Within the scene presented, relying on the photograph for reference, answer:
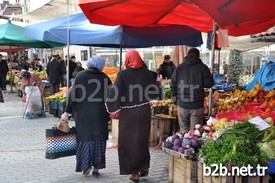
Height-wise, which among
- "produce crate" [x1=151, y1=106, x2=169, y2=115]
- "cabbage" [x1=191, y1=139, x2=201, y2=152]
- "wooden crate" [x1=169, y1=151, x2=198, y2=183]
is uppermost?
"produce crate" [x1=151, y1=106, x2=169, y2=115]

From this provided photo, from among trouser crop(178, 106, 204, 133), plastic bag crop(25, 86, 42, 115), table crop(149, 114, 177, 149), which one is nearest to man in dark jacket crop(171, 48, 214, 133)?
trouser crop(178, 106, 204, 133)

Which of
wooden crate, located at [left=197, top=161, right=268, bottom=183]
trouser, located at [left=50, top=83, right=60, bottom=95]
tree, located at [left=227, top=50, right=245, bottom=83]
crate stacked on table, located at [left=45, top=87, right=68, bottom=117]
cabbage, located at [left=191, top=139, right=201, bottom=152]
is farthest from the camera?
tree, located at [left=227, top=50, right=245, bottom=83]

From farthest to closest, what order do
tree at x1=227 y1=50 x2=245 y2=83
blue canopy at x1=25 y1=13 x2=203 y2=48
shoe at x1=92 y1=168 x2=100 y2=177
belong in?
1. tree at x1=227 y1=50 x2=245 y2=83
2. blue canopy at x1=25 y1=13 x2=203 y2=48
3. shoe at x1=92 y1=168 x2=100 y2=177

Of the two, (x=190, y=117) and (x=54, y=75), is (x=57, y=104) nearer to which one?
(x=54, y=75)

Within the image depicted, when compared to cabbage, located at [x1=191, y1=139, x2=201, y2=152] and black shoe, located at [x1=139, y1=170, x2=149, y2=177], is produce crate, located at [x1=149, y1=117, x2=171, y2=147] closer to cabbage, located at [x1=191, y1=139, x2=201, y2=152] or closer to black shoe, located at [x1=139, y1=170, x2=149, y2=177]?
black shoe, located at [x1=139, y1=170, x2=149, y2=177]

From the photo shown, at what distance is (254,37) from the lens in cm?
1164

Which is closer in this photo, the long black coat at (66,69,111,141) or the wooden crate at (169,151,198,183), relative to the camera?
the wooden crate at (169,151,198,183)

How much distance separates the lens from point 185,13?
6.62 metres

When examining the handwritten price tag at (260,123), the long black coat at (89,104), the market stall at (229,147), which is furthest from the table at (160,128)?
the handwritten price tag at (260,123)

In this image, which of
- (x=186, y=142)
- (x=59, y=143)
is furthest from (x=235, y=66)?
(x=186, y=142)

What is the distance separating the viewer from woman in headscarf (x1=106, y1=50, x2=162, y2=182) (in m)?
4.95

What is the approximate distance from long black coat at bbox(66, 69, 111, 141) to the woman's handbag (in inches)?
Answer: 5.1

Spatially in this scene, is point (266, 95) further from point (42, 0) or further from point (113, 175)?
point (42, 0)

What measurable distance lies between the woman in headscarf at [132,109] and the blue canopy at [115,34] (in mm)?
2111
